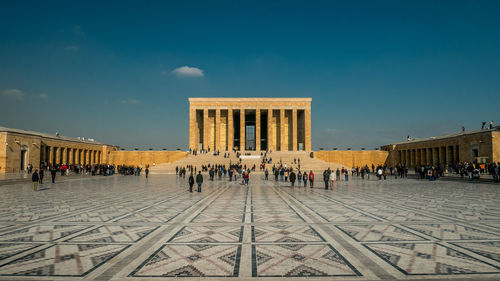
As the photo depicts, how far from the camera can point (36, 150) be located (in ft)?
112

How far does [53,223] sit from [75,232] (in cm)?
130

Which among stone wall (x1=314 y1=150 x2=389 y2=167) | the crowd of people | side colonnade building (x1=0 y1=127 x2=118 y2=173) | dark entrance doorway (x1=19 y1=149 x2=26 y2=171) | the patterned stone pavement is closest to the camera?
the patterned stone pavement

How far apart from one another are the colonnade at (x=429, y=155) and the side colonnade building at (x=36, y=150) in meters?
47.3

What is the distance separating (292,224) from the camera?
21.3ft

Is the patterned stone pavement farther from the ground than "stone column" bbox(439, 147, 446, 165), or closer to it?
closer to it

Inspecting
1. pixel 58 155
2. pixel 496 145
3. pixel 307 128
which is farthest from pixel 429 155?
pixel 58 155

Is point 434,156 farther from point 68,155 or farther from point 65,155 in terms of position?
point 68,155

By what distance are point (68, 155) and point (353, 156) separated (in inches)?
1750

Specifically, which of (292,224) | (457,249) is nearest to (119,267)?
(292,224)

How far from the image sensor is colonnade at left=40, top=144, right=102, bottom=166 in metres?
36.9

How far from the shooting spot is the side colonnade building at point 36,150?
30.1 m

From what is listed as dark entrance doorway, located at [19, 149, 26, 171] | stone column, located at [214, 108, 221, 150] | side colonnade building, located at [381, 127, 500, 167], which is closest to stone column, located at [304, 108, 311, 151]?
side colonnade building, located at [381, 127, 500, 167]

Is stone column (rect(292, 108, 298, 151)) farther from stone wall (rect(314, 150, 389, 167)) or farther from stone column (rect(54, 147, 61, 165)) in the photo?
stone column (rect(54, 147, 61, 165))

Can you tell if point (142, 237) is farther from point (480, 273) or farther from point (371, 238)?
point (480, 273)
